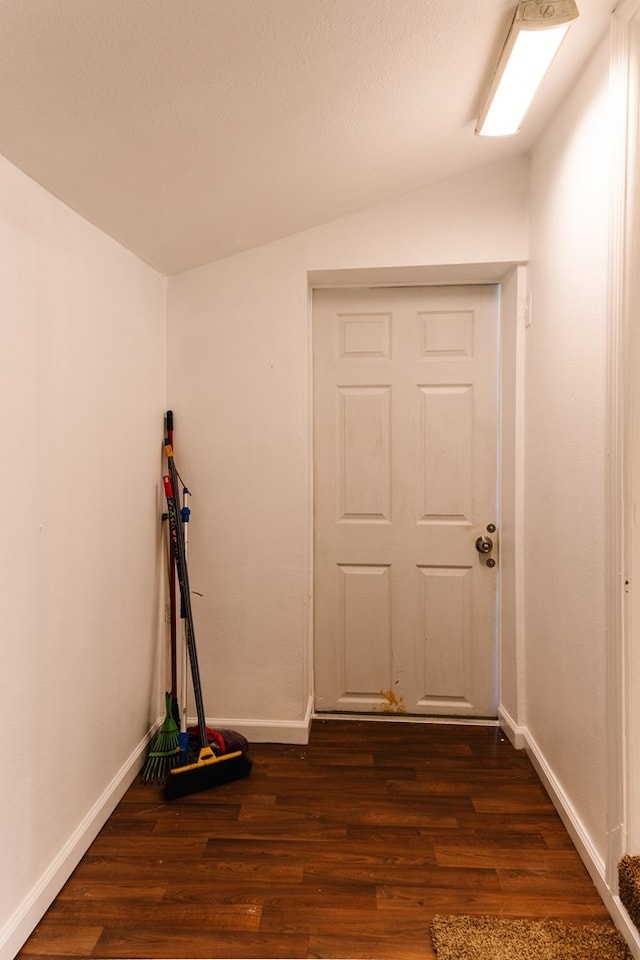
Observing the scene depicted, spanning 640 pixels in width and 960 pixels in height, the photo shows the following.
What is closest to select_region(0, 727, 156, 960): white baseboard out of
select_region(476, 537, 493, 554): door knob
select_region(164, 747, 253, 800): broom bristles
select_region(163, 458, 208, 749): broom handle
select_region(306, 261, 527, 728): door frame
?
select_region(164, 747, 253, 800): broom bristles

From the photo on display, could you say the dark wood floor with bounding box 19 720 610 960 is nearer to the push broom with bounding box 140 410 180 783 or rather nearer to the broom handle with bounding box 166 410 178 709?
the push broom with bounding box 140 410 180 783

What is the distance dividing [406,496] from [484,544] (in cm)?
41

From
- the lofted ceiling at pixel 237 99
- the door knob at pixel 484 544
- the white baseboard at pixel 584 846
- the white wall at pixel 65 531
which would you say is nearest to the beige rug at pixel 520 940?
the white baseboard at pixel 584 846

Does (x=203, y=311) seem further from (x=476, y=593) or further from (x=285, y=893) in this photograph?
(x=285, y=893)

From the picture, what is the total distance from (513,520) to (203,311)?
62.9 inches

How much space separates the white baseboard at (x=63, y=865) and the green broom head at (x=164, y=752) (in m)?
0.05

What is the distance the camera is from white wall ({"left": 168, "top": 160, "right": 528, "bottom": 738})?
2.61 m

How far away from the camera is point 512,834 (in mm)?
2025

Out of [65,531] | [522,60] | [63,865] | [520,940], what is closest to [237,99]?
[522,60]

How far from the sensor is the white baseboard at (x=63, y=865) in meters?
1.53

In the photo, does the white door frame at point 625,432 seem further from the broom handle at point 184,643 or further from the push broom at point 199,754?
the broom handle at point 184,643

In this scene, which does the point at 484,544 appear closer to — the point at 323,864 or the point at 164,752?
the point at 323,864

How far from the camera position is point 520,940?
156 cm

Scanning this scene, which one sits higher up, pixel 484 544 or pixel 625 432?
pixel 625 432
